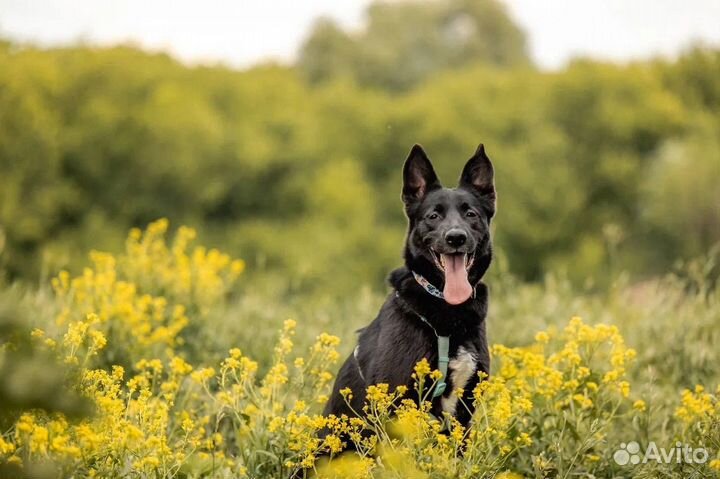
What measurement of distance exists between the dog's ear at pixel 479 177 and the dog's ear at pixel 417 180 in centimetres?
19

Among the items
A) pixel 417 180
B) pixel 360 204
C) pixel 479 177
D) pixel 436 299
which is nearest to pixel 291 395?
pixel 436 299

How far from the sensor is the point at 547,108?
1287 inches

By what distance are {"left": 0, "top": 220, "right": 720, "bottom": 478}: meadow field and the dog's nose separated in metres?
0.66

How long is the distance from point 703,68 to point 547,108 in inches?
275

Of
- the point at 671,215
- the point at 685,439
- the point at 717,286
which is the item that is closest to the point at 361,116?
the point at 671,215

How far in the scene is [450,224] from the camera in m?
4.36

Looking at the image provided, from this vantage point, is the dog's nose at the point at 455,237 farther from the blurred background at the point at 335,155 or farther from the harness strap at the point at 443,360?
the blurred background at the point at 335,155

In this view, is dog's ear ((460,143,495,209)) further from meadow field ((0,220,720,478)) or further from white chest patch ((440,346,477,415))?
white chest patch ((440,346,477,415))

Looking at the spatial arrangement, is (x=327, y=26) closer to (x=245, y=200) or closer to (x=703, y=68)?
(x=245, y=200)

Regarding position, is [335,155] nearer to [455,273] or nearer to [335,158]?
[335,158]

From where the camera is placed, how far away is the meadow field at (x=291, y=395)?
126 inches

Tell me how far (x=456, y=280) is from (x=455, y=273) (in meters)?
0.04

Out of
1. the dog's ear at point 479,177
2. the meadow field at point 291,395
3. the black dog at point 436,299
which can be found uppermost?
the dog's ear at point 479,177

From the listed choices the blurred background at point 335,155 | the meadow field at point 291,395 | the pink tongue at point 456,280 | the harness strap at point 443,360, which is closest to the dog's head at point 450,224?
the pink tongue at point 456,280
